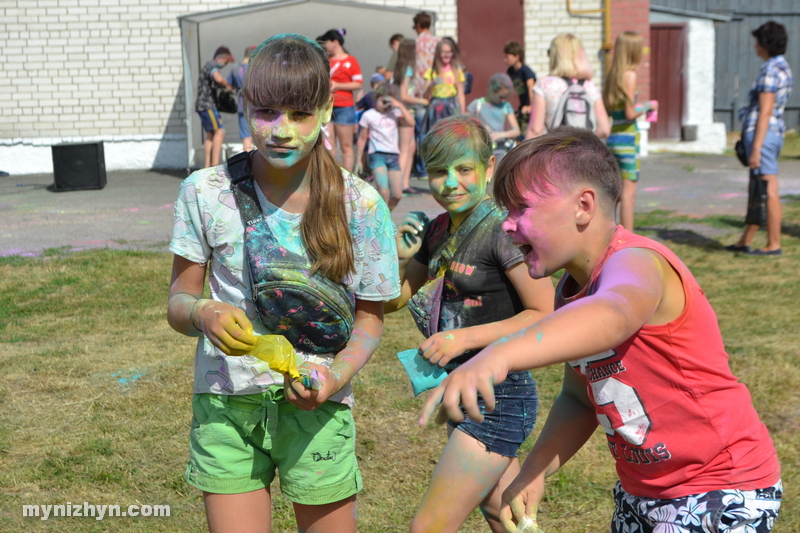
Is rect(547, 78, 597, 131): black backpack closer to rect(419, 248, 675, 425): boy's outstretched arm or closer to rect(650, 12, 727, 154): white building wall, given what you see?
rect(419, 248, 675, 425): boy's outstretched arm

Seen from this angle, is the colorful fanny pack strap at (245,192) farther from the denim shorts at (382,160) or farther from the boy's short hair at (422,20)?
the boy's short hair at (422,20)

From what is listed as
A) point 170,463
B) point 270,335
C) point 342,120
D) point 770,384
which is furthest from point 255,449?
point 342,120

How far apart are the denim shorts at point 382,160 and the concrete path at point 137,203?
0.71m

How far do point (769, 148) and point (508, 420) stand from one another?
6.36 m

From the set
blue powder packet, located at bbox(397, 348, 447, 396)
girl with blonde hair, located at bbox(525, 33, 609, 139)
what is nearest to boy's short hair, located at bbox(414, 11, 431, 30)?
girl with blonde hair, located at bbox(525, 33, 609, 139)

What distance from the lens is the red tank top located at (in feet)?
6.17

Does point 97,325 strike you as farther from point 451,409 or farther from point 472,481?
point 451,409

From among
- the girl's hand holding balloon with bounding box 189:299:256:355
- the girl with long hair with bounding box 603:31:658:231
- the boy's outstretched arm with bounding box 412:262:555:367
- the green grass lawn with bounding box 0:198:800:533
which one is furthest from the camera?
the girl with long hair with bounding box 603:31:658:231

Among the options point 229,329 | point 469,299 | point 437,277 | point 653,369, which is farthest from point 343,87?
point 653,369

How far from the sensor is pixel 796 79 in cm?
2341

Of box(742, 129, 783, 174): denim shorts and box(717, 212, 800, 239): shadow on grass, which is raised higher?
box(742, 129, 783, 174): denim shorts

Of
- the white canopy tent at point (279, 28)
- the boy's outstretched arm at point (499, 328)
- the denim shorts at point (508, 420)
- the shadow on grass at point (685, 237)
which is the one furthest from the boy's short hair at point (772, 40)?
the white canopy tent at point (279, 28)

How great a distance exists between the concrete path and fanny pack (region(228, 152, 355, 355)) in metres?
6.47

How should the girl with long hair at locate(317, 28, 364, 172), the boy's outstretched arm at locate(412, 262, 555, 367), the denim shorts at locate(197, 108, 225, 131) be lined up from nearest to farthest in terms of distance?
the boy's outstretched arm at locate(412, 262, 555, 367) → the girl with long hair at locate(317, 28, 364, 172) → the denim shorts at locate(197, 108, 225, 131)
